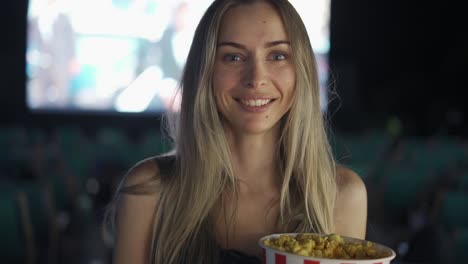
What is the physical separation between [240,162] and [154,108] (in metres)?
8.28

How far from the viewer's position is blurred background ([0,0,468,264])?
12.1ft

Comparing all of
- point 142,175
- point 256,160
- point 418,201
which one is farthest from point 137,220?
point 418,201

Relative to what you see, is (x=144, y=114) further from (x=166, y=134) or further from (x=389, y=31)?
(x=166, y=134)

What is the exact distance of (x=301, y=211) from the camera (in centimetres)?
145

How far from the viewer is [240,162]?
1544mm

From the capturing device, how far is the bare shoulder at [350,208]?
1513 millimetres

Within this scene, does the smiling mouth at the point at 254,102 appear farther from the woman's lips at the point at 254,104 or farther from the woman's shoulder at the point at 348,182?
the woman's shoulder at the point at 348,182

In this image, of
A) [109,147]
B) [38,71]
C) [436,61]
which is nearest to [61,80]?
[38,71]

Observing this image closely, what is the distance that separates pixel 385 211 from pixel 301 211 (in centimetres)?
332

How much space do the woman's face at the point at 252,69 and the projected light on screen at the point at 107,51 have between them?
295 inches

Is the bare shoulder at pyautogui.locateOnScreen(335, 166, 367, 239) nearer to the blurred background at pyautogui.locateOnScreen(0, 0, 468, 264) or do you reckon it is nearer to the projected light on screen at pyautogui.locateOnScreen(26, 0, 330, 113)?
the blurred background at pyautogui.locateOnScreen(0, 0, 468, 264)

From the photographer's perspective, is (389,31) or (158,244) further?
(389,31)

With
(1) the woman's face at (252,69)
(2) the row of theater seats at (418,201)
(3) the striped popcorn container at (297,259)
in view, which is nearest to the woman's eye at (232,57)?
(1) the woman's face at (252,69)

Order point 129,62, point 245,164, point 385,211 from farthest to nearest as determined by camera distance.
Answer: point 129,62
point 385,211
point 245,164
